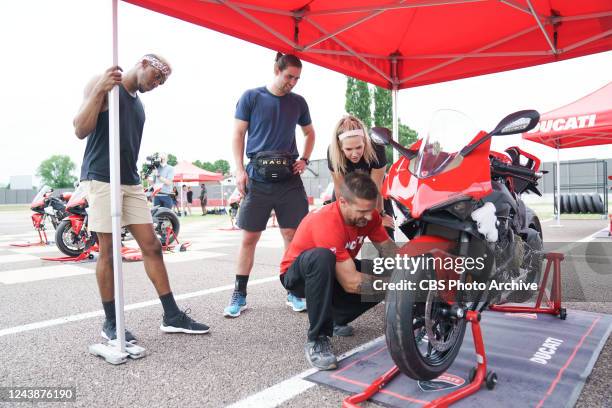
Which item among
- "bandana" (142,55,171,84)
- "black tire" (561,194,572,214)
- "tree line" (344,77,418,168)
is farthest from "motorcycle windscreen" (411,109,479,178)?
"tree line" (344,77,418,168)

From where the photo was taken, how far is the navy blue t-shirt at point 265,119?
123 inches

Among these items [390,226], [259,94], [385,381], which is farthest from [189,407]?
[259,94]

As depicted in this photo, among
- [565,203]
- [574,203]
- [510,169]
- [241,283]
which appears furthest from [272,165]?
[574,203]

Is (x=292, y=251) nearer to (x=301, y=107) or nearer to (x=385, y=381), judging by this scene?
(x=385, y=381)

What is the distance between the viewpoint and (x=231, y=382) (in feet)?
6.52

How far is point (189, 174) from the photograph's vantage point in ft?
70.0

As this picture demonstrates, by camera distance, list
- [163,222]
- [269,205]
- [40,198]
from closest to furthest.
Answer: [269,205] < [163,222] < [40,198]

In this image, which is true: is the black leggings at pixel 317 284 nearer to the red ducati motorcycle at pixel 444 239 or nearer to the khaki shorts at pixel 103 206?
the red ducati motorcycle at pixel 444 239

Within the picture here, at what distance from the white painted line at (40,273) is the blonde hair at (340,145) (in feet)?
12.3

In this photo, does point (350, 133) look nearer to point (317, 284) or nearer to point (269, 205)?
point (269, 205)

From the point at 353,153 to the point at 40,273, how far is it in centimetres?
432

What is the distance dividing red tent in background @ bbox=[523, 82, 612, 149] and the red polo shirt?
251 inches

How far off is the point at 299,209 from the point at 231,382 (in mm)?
1482

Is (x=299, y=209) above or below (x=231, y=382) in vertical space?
above
